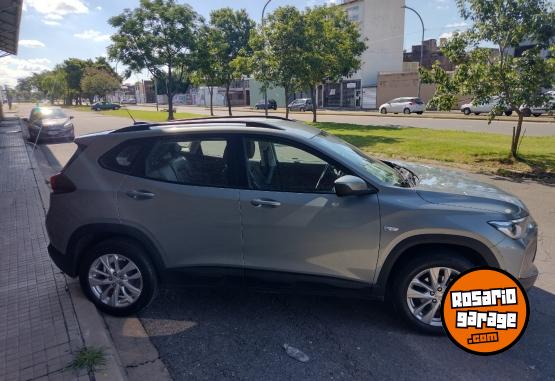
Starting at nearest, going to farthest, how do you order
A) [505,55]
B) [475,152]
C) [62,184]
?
[62,184], [505,55], [475,152]

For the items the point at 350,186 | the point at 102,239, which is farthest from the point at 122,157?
the point at 350,186

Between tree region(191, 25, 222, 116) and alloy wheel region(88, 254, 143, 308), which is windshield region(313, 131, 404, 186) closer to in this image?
alloy wheel region(88, 254, 143, 308)

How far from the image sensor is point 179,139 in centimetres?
344

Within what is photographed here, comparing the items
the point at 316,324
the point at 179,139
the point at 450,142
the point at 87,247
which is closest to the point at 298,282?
the point at 316,324

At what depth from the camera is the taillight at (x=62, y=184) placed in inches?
139

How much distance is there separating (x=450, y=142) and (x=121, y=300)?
1228 cm

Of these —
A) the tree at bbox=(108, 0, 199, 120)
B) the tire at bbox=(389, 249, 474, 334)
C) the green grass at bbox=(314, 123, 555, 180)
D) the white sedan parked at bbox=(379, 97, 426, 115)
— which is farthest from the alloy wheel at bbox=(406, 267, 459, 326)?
the white sedan parked at bbox=(379, 97, 426, 115)

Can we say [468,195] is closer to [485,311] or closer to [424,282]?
[424,282]

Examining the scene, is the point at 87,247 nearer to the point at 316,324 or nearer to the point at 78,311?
the point at 78,311

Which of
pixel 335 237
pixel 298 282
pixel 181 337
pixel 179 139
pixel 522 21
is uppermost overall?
pixel 522 21

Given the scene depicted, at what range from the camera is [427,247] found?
303 centimetres

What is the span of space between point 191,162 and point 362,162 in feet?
4.71

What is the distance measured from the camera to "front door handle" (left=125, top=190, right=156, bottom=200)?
3.31 m

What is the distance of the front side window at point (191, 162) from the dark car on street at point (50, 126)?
54.4ft
